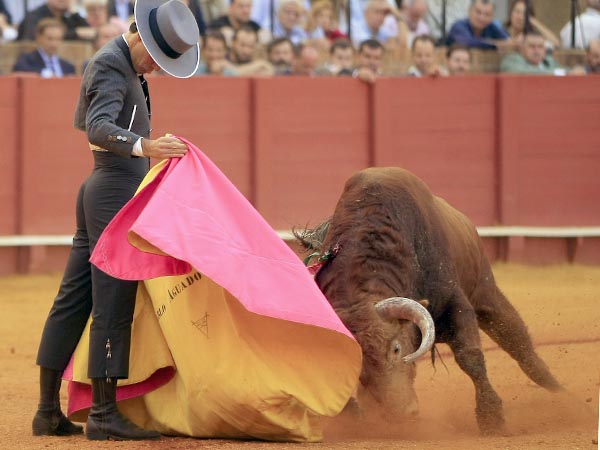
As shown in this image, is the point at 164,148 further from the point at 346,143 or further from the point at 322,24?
the point at 346,143

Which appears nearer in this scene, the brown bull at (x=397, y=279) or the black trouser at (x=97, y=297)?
the black trouser at (x=97, y=297)

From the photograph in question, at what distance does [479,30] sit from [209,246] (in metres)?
7.28

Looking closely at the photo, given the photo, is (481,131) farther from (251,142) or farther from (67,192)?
(67,192)

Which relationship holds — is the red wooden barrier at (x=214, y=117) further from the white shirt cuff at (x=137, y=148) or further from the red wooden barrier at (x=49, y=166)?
the white shirt cuff at (x=137, y=148)

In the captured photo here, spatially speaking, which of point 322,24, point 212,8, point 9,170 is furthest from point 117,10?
point 322,24

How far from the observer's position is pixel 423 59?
9703mm

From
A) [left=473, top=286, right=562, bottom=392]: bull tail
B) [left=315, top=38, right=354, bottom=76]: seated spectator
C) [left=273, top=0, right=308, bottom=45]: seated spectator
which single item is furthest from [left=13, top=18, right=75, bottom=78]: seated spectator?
[left=473, top=286, right=562, bottom=392]: bull tail

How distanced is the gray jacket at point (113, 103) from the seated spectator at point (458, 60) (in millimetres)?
6510

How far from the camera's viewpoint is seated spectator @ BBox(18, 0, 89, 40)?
28.2 ft

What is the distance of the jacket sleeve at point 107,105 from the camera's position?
11.7 feet

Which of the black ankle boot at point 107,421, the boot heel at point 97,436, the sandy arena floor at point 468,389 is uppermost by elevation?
the black ankle boot at point 107,421

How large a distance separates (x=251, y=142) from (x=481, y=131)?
2.11 meters

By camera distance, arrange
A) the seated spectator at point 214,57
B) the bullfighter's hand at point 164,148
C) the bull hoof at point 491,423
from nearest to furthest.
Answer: the bullfighter's hand at point 164,148, the bull hoof at point 491,423, the seated spectator at point 214,57

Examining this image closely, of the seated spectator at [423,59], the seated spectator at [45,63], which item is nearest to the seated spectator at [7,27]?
the seated spectator at [45,63]
